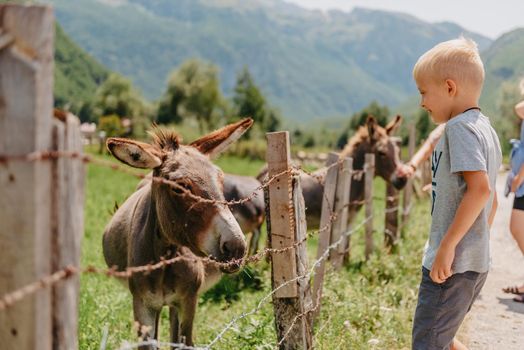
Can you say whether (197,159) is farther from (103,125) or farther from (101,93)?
(101,93)

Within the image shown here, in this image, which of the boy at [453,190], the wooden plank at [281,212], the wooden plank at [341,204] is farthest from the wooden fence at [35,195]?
the wooden plank at [341,204]

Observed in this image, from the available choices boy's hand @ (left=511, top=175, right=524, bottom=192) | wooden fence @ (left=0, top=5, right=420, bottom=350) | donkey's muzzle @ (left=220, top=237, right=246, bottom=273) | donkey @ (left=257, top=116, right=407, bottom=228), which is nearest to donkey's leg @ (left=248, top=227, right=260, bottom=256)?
donkey @ (left=257, top=116, right=407, bottom=228)

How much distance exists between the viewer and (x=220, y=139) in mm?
3584

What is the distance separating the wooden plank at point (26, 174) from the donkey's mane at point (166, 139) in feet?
6.76

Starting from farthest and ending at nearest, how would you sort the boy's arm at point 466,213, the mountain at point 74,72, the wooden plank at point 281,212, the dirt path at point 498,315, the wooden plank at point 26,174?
the mountain at point 74,72
the dirt path at point 498,315
the wooden plank at point 281,212
the boy's arm at point 466,213
the wooden plank at point 26,174

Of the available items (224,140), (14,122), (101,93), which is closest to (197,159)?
(224,140)

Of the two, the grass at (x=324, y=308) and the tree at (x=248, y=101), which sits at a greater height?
the tree at (x=248, y=101)

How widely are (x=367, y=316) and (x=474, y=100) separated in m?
2.54

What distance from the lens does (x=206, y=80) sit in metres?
68.6

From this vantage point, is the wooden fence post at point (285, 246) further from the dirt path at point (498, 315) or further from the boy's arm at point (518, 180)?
the boy's arm at point (518, 180)

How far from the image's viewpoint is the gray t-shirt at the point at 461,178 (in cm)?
258

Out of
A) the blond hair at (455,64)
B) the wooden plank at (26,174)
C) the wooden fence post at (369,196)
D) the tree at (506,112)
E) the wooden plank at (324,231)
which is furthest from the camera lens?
the tree at (506,112)

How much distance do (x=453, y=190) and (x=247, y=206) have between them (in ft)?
17.9

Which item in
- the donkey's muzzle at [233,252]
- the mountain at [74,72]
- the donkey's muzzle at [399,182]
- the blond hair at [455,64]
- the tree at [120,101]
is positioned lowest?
the donkey's muzzle at [399,182]
